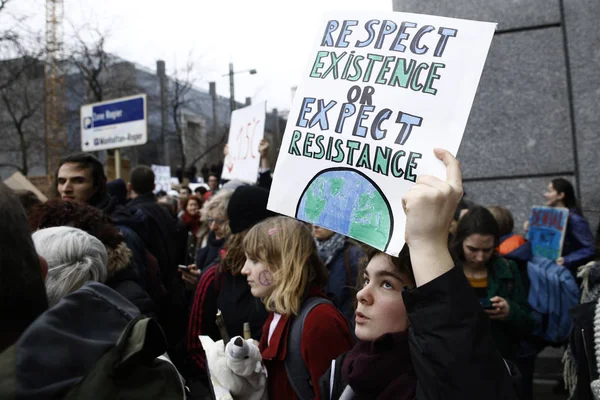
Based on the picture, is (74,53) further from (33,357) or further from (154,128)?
(33,357)

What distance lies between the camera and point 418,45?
6.62 feet

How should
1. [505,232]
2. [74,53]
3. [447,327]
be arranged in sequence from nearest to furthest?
[447,327], [505,232], [74,53]

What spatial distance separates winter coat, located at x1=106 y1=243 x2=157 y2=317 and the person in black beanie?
50 cm

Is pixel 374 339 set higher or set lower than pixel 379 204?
lower

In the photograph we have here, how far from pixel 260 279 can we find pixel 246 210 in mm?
752

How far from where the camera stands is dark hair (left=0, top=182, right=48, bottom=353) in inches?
43.4

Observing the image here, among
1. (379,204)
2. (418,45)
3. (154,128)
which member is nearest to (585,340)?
(379,204)

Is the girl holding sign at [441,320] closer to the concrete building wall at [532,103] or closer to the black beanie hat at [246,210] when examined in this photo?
the black beanie hat at [246,210]

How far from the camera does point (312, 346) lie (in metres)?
2.54

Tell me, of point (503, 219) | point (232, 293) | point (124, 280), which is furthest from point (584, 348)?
point (503, 219)

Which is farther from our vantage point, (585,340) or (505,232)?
(505,232)

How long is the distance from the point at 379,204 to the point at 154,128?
32.2 meters

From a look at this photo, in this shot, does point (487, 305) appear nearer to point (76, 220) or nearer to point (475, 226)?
point (475, 226)

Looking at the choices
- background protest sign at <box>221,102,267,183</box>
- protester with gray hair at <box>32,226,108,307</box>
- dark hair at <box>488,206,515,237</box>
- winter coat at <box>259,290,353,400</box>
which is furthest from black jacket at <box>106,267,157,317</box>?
dark hair at <box>488,206,515,237</box>
